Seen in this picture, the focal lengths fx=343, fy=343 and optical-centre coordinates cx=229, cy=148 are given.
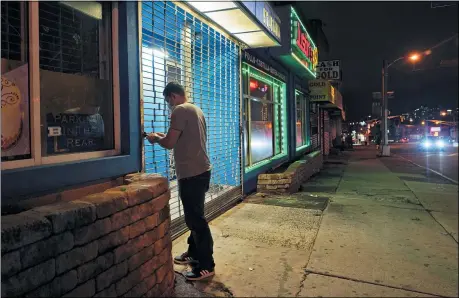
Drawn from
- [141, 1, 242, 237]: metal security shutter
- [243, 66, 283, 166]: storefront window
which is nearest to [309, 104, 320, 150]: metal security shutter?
[243, 66, 283, 166]: storefront window

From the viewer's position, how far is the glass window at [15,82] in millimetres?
2576

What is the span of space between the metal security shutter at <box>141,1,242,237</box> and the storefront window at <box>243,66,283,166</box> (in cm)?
81

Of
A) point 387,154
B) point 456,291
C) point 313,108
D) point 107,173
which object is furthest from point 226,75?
point 387,154

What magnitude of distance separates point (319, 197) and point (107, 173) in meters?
5.43

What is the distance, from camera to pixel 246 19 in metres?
5.50

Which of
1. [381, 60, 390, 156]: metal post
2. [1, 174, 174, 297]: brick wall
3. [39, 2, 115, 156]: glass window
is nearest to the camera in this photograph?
[1, 174, 174, 297]: brick wall

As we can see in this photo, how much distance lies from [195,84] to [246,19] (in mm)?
1348

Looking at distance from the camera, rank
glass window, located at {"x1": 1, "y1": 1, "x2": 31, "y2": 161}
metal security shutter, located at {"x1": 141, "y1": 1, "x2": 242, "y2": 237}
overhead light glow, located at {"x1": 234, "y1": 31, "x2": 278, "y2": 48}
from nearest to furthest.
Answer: glass window, located at {"x1": 1, "y1": 1, "x2": 31, "y2": 161}, metal security shutter, located at {"x1": 141, "y1": 1, "x2": 242, "y2": 237}, overhead light glow, located at {"x1": 234, "y1": 31, "x2": 278, "y2": 48}

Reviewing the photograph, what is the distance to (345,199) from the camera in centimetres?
761

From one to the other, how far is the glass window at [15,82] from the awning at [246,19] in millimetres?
2596

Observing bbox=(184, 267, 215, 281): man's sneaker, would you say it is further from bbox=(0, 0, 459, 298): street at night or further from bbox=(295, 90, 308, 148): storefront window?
bbox=(295, 90, 308, 148): storefront window

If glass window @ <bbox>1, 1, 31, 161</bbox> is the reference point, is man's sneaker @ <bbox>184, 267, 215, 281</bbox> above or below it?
below

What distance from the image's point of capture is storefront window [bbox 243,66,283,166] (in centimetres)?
769

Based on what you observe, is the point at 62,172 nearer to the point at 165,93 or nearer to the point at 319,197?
the point at 165,93
